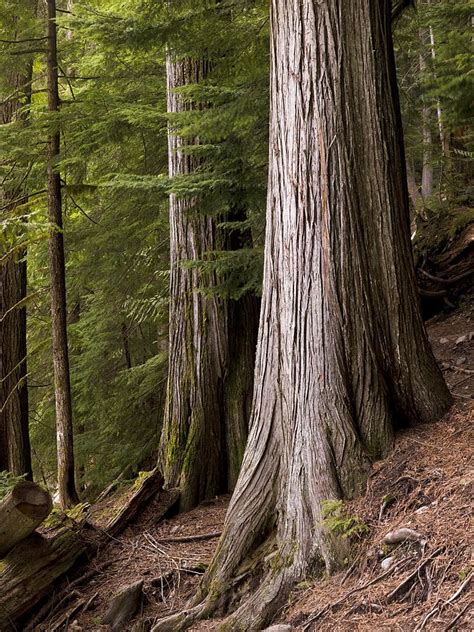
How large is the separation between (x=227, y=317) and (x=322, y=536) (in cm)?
402

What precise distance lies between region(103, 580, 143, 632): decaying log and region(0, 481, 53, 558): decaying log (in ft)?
3.05

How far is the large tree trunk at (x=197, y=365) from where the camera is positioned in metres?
7.75

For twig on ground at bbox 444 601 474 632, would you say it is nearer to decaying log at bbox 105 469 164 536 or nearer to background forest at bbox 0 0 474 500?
decaying log at bbox 105 469 164 536

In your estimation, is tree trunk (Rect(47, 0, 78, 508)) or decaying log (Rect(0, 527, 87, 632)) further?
tree trunk (Rect(47, 0, 78, 508))

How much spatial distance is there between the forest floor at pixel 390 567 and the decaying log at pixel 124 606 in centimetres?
6

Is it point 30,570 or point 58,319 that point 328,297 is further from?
point 58,319

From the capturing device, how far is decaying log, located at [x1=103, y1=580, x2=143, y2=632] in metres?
5.28

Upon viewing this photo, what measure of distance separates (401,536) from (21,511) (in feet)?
10.5

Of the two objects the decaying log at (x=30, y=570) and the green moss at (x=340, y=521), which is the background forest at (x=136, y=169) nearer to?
the decaying log at (x=30, y=570)

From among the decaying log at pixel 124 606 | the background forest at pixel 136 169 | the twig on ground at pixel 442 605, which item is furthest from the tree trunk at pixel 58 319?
the twig on ground at pixel 442 605

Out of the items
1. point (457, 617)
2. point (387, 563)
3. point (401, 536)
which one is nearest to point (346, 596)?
point (387, 563)

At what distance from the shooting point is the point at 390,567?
3816mm

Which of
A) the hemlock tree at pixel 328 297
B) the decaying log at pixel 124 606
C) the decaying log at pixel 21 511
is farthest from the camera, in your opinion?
the decaying log at pixel 21 511

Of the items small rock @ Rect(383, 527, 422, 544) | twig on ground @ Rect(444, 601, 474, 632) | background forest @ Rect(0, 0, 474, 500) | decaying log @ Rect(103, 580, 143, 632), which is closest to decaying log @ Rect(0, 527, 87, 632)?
decaying log @ Rect(103, 580, 143, 632)
